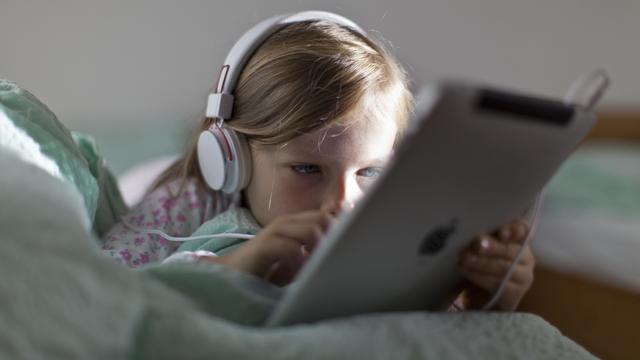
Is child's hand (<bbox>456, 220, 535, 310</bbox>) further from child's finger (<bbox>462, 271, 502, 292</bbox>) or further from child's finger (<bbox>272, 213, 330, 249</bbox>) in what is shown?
child's finger (<bbox>272, 213, 330, 249</bbox>)

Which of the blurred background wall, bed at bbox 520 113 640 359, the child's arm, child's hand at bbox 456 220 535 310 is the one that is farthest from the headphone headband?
the blurred background wall

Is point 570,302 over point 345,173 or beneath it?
beneath

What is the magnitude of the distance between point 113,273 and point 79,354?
6cm

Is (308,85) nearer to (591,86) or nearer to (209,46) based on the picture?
(591,86)

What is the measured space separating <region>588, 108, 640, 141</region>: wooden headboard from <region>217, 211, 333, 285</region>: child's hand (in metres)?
2.38

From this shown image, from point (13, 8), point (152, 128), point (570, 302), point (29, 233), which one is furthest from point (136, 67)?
point (29, 233)

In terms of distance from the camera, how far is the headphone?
911 millimetres

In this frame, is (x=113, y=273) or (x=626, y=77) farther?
(x=626, y=77)

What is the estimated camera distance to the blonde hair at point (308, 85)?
2.97 feet

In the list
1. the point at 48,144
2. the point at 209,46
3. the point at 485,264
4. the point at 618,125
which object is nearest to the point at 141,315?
the point at 485,264

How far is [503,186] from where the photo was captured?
50cm

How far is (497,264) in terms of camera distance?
584 millimetres

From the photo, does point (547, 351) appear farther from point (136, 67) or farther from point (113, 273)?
point (136, 67)

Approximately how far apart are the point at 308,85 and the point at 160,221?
1.16ft
